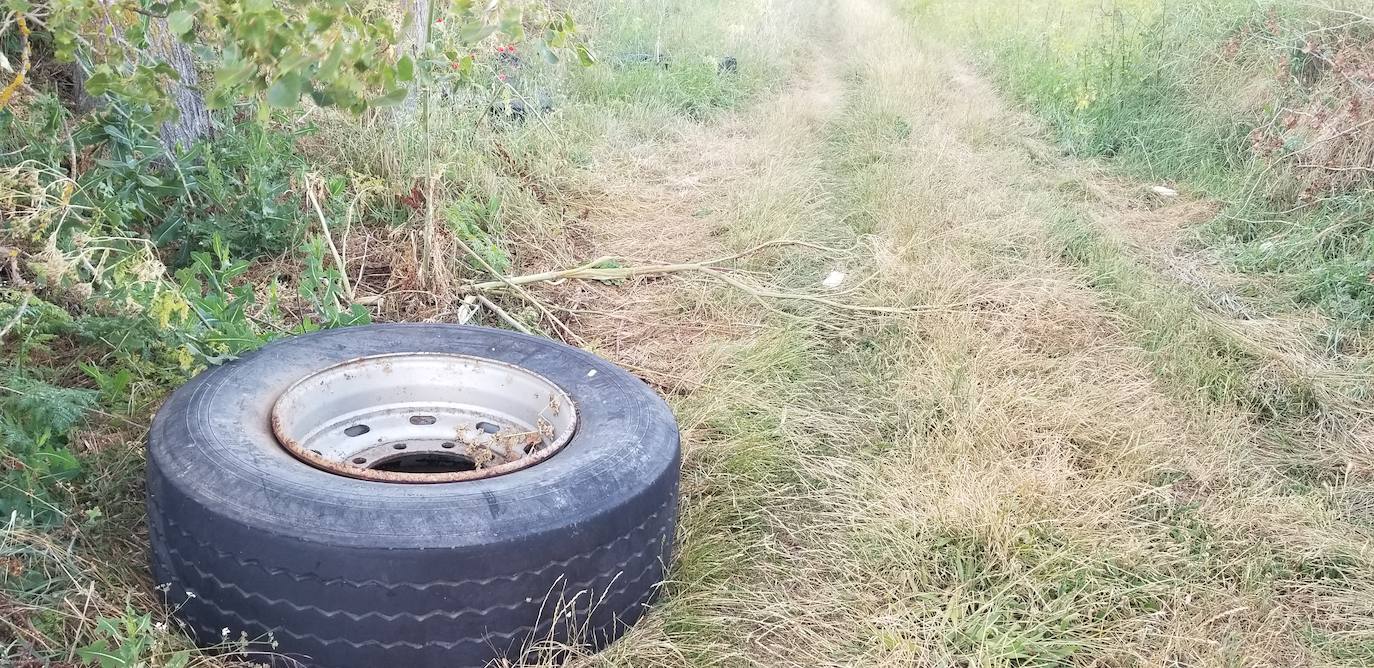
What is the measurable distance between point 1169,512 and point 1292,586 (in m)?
0.36

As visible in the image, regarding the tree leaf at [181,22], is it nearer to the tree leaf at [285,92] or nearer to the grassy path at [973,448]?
the tree leaf at [285,92]

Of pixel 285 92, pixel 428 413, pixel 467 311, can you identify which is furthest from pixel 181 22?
pixel 467 311

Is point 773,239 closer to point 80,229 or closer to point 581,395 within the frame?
point 581,395

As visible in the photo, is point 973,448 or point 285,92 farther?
point 973,448

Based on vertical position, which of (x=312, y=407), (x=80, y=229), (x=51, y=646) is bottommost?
(x=51, y=646)

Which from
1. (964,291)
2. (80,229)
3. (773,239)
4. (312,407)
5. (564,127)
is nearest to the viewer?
(312,407)

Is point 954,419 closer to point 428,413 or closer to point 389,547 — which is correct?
point 428,413

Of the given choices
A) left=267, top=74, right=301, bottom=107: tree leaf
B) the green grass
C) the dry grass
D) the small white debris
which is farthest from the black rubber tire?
the green grass

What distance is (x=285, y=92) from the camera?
1812 millimetres

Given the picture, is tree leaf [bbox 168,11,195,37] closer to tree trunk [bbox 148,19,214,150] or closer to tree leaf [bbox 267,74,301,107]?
tree leaf [bbox 267,74,301,107]

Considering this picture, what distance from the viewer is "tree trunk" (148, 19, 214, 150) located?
12.1 ft

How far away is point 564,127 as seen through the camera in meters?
6.15

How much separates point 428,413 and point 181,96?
199 cm

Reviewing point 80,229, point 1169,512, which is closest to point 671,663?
point 1169,512
